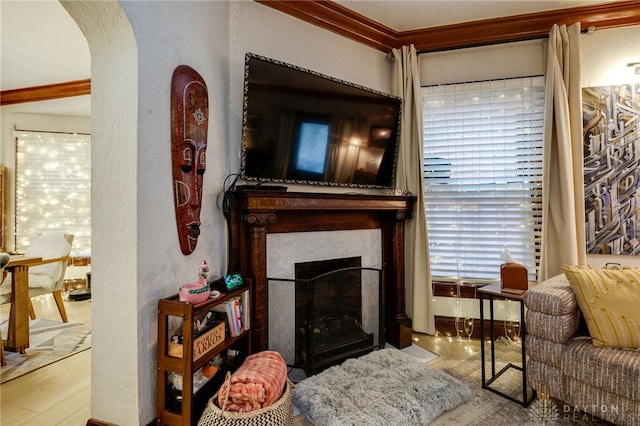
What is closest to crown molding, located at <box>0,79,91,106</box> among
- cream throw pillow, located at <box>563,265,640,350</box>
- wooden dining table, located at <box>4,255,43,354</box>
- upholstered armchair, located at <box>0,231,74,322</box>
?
upholstered armchair, located at <box>0,231,74,322</box>

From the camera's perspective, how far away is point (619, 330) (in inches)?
60.0

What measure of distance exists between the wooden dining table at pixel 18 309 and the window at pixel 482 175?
334 centimetres

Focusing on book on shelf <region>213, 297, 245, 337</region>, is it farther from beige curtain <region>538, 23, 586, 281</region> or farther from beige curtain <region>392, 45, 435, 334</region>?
beige curtain <region>538, 23, 586, 281</region>

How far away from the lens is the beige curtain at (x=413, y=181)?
271 centimetres

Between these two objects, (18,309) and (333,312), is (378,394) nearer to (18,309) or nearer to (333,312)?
(333,312)

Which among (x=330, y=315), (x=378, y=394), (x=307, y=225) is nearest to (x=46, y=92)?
(x=307, y=225)

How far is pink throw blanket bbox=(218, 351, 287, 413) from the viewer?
1.41 meters

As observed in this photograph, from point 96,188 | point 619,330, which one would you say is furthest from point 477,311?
point 96,188

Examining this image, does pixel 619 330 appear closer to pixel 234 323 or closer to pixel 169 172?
pixel 234 323

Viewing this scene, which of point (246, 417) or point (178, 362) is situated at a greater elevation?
point (178, 362)

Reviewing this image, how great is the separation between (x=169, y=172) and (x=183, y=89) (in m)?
0.45

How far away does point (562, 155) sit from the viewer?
2424mm

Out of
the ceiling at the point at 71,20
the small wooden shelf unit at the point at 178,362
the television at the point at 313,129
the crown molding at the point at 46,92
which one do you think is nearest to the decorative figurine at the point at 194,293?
the small wooden shelf unit at the point at 178,362

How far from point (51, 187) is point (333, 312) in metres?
4.28
